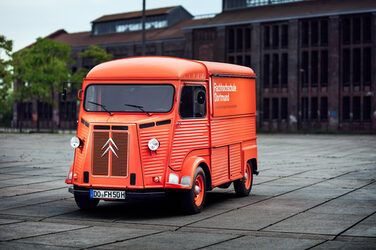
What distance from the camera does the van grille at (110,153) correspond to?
10.2 metres

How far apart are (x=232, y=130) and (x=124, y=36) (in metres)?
71.9

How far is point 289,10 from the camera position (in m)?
69.0

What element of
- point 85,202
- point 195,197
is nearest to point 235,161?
point 195,197

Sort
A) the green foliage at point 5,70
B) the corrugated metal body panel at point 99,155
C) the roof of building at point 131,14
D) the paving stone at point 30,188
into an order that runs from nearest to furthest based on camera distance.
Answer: the corrugated metal body panel at point 99,155 < the paving stone at point 30,188 < the green foliage at point 5,70 < the roof of building at point 131,14

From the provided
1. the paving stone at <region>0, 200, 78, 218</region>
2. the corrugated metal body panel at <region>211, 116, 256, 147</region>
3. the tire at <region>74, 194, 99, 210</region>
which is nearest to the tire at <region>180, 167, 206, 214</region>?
the corrugated metal body panel at <region>211, 116, 256, 147</region>

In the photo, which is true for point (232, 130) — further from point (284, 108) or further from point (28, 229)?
point (284, 108)

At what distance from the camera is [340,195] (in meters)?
13.4

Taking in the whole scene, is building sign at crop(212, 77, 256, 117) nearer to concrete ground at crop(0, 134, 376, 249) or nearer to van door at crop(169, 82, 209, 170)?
van door at crop(169, 82, 209, 170)

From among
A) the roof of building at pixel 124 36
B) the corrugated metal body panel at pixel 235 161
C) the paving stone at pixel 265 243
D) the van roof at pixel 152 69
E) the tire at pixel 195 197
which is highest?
the roof of building at pixel 124 36

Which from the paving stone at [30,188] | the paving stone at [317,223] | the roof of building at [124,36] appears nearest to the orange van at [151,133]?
the paving stone at [317,223]

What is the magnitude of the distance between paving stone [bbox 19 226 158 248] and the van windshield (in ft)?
7.53

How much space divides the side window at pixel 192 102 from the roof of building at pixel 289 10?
5435 cm

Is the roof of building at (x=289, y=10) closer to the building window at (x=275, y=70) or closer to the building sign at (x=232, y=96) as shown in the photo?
the building window at (x=275, y=70)

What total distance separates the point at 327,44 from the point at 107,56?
2266 centimetres
